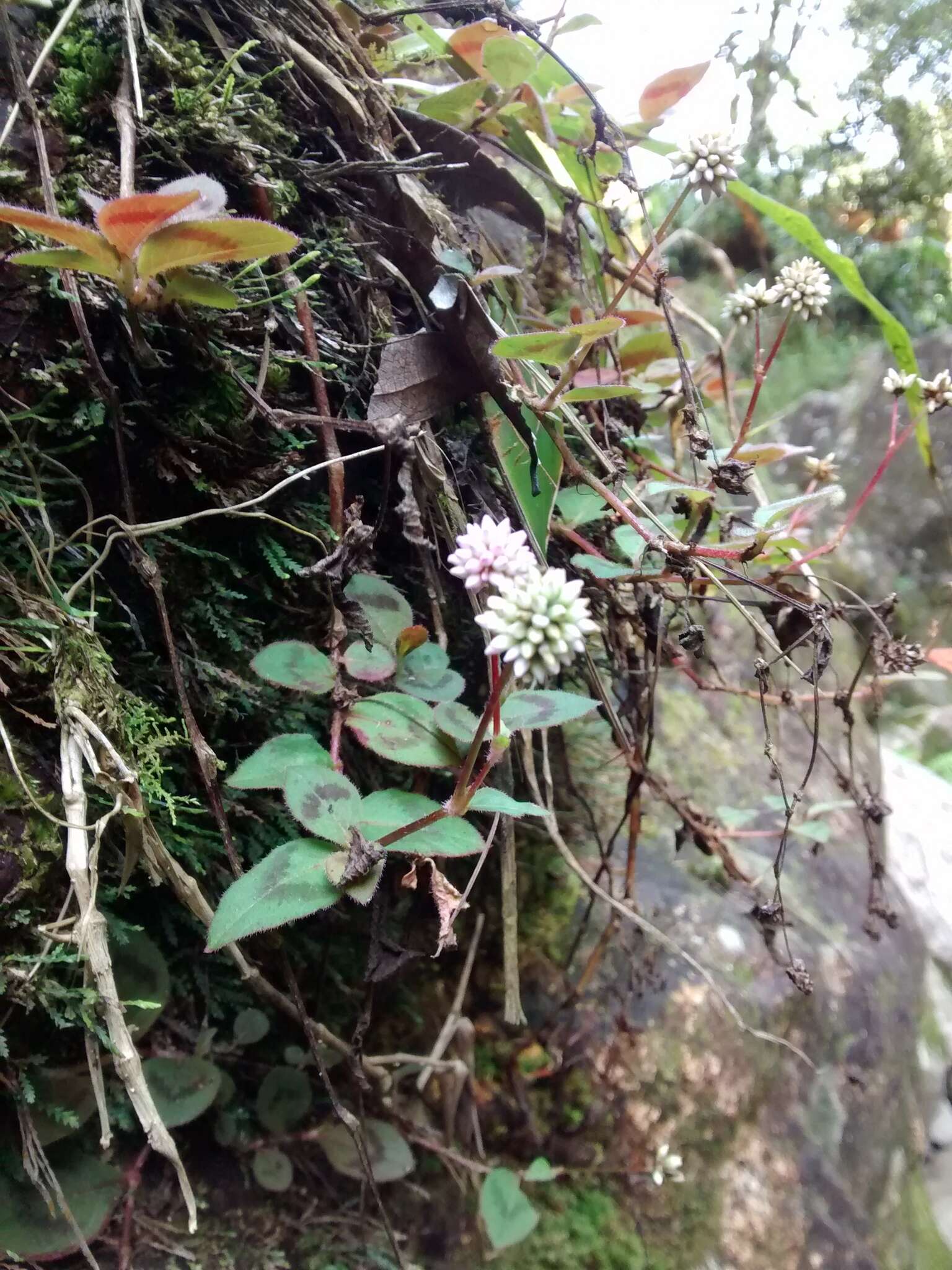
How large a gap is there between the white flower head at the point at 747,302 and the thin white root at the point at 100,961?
767mm

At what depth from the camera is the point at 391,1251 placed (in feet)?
2.39

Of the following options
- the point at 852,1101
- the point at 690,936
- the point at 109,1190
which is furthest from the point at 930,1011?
the point at 109,1190

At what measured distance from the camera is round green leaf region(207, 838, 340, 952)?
454 mm

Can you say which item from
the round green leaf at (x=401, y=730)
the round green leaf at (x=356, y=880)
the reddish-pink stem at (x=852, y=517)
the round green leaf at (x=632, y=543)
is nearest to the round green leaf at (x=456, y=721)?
the round green leaf at (x=401, y=730)

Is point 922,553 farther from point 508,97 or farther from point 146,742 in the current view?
point 146,742

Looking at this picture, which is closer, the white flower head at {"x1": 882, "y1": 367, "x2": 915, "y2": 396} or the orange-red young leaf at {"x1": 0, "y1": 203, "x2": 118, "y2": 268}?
the orange-red young leaf at {"x1": 0, "y1": 203, "x2": 118, "y2": 268}

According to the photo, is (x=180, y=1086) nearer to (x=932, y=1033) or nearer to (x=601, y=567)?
(x=601, y=567)

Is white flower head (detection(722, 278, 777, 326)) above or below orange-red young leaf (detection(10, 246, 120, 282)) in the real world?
above

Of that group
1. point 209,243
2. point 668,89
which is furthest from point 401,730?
point 668,89

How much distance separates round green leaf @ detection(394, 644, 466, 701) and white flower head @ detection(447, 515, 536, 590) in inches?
7.6

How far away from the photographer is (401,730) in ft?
1.89

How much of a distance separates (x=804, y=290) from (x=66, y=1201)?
1.06m

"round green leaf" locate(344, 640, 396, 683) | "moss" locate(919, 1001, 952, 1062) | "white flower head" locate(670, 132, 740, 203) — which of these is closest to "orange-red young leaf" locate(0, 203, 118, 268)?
"round green leaf" locate(344, 640, 396, 683)

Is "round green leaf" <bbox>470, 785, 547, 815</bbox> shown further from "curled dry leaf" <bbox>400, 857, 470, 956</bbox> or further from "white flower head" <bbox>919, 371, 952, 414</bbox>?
"white flower head" <bbox>919, 371, 952, 414</bbox>
